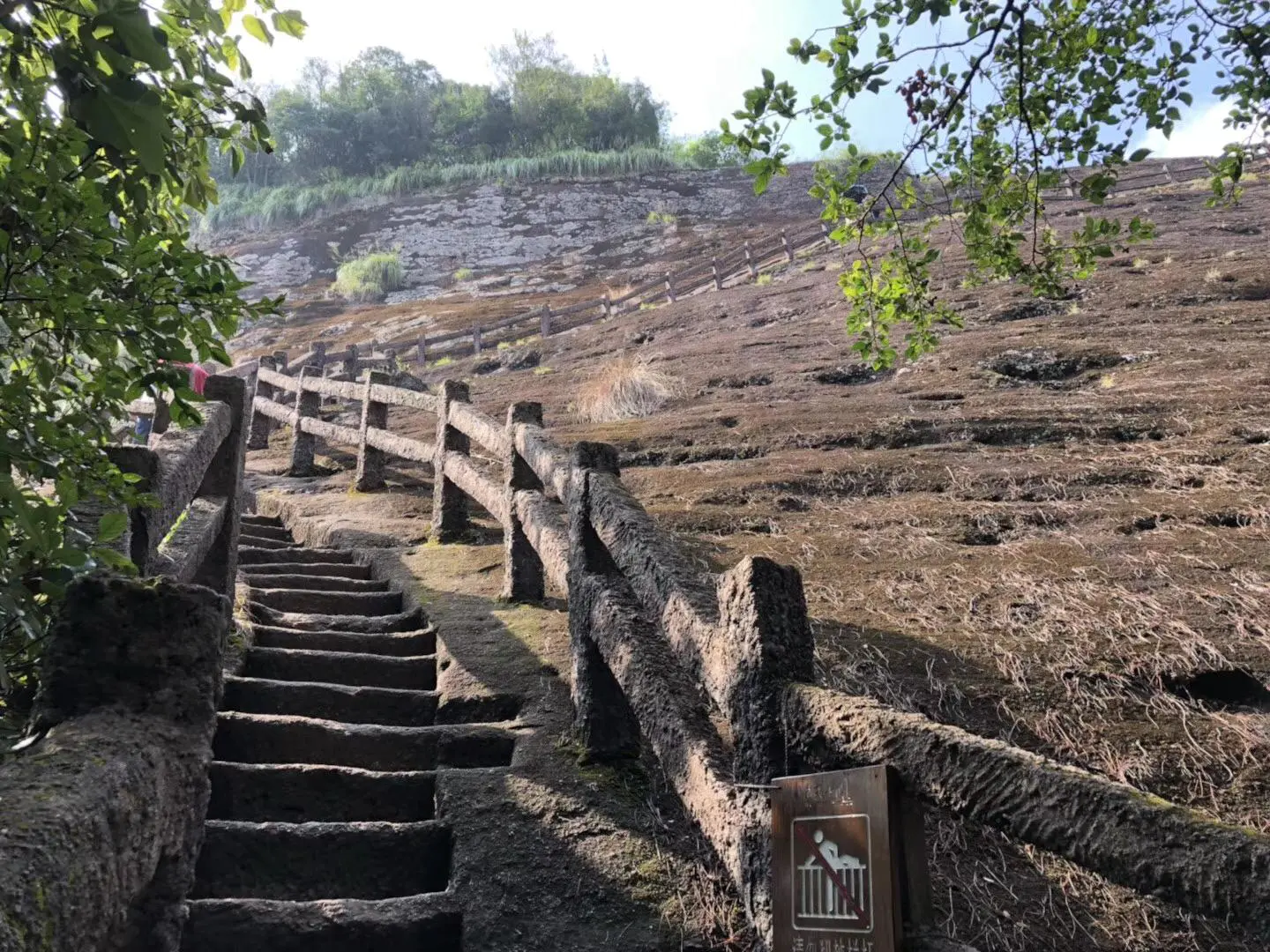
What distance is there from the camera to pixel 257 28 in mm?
2707

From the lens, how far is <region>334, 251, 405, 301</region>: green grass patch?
1379 inches

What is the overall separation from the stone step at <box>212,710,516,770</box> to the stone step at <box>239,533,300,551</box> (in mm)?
3518

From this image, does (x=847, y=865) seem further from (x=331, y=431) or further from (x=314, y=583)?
(x=331, y=431)

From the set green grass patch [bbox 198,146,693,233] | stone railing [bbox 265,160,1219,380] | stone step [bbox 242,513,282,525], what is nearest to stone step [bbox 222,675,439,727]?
stone step [bbox 242,513,282,525]

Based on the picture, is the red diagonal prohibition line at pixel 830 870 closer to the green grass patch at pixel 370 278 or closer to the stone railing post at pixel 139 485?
the stone railing post at pixel 139 485

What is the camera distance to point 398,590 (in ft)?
19.5

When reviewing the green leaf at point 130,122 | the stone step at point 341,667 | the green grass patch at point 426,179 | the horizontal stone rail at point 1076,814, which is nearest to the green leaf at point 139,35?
the green leaf at point 130,122

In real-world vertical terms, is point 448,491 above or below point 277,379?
below

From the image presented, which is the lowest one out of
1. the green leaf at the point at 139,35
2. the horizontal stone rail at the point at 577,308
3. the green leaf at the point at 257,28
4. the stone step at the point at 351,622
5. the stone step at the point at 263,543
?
the stone step at the point at 263,543

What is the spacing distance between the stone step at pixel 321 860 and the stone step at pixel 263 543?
4.29 m

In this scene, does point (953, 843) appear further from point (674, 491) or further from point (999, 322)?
point (999, 322)

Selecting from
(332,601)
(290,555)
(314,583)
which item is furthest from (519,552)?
(290,555)

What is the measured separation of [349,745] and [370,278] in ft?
110

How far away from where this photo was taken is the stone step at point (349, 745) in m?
3.78
